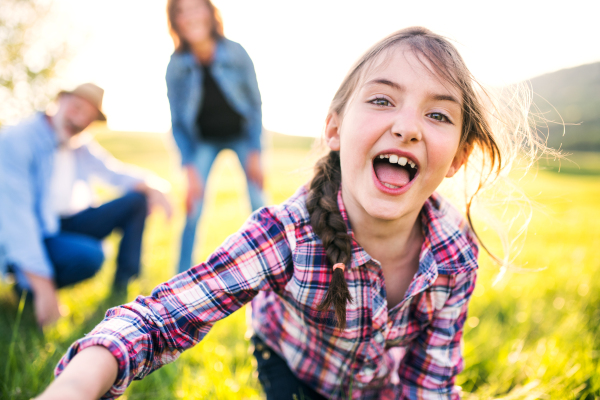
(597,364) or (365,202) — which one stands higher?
(365,202)

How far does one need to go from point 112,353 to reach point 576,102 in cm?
10312

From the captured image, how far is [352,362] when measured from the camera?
1.66 m

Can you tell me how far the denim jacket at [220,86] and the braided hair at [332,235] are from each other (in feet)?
6.74

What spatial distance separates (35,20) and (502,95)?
15.4 metres

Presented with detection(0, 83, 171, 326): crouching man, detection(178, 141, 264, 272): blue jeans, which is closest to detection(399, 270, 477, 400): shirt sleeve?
detection(178, 141, 264, 272): blue jeans

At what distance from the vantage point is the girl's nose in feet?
4.40

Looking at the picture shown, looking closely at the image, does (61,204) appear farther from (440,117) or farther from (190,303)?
(440,117)

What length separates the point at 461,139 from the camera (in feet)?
5.24

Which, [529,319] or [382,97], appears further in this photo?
[529,319]

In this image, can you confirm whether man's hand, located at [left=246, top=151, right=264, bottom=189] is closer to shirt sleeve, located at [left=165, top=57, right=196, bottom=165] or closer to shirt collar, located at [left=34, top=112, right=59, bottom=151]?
shirt sleeve, located at [left=165, top=57, right=196, bottom=165]

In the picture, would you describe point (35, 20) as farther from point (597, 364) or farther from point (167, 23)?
point (597, 364)

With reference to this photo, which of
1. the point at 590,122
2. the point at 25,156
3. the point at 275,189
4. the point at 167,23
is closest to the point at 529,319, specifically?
the point at 167,23

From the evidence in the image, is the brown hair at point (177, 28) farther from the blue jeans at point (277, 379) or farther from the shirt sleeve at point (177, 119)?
the blue jeans at point (277, 379)

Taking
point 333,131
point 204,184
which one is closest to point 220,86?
point 204,184
